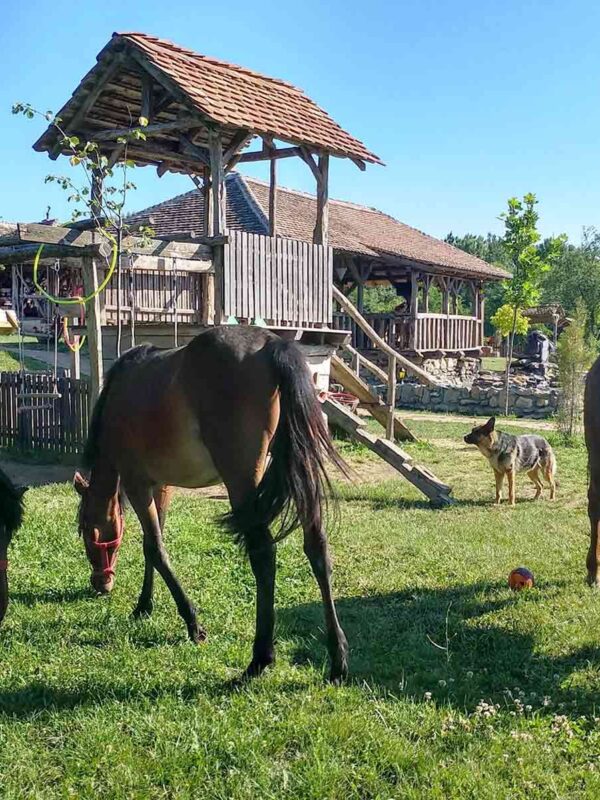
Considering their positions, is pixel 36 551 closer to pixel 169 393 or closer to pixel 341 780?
pixel 169 393

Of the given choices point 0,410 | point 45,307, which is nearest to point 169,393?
point 0,410

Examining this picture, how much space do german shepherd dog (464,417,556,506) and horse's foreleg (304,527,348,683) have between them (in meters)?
6.02

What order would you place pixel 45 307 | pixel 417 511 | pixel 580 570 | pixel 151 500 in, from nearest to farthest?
1. pixel 151 500
2. pixel 580 570
3. pixel 417 511
4. pixel 45 307

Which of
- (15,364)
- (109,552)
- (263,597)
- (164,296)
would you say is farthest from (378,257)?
(263,597)

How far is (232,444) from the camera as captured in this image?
4.25 m

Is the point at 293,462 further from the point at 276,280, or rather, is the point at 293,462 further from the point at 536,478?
the point at 276,280

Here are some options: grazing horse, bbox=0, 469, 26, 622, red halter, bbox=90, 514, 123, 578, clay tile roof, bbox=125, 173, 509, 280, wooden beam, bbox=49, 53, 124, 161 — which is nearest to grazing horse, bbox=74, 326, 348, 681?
red halter, bbox=90, 514, 123, 578

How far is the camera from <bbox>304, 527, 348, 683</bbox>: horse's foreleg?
413cm

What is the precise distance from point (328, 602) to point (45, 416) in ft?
33.1

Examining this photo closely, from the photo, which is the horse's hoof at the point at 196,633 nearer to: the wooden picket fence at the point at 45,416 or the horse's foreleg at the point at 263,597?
the horse's foreleg at the point at 263,597

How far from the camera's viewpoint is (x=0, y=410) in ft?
46.0

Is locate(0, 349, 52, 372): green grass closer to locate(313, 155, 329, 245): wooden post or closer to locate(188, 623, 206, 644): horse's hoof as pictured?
locate(313, 155, 329, 245): wooden post

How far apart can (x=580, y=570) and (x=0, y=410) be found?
11501 mm

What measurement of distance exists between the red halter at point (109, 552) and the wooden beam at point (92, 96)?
8.14 meters
